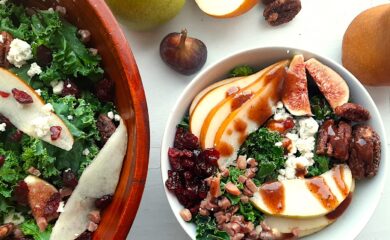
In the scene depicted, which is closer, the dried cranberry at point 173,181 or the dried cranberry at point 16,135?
the dried cranberry at point 16,135

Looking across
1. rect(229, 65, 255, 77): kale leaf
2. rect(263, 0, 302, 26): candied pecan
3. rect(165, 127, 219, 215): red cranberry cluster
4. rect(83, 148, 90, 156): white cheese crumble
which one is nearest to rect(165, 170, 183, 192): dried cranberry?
rect(165, 127, 219, 215): red cranberry cluster

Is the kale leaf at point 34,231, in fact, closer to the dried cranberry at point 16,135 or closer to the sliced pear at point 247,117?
the dried cranberry at point 16,135

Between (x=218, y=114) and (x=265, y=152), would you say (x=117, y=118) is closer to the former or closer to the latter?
(x=218, y=114)

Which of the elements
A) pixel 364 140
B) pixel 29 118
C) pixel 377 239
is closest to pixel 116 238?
pixel 29 118

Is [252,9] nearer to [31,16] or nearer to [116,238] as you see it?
[31,16]

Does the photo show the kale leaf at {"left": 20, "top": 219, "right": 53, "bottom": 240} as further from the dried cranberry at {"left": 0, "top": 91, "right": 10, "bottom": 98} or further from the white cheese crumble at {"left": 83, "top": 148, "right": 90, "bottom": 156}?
the dried cranberry at {"left": 0, "top": 91, "right": 10, "bottom": 98}

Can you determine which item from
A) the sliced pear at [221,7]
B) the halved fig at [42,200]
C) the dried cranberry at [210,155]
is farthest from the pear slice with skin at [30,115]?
the sliced pear at [221,7]
